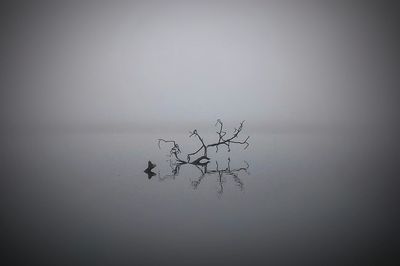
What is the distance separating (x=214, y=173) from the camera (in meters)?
8.18

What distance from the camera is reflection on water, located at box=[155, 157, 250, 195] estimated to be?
7240 millimetres

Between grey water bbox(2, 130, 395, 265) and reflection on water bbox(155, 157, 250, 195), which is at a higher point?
reflection on water bbox(155, 157, 250, 195)

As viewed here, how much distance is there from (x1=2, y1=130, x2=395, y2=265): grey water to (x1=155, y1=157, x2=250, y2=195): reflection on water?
5cm

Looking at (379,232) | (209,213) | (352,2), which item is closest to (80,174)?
(209,213)

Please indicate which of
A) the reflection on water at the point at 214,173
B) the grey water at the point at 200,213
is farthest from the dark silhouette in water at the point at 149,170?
the grey water at the point at 200,213

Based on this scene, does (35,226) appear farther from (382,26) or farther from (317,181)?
(382,26)

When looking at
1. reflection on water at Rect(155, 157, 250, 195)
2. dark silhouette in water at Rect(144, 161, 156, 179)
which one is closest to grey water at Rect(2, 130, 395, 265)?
reflection on water at Rect(155, 157, 250, 195)

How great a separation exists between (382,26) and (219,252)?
5862 centimetres

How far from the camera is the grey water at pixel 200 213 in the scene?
4.27 m

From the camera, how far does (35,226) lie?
5.00 metres

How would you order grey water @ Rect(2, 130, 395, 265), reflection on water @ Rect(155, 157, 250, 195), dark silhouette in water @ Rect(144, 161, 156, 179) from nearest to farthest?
grey water @ Rect(2, 130, 395, 265) < reflection on water @ Rect(155, 157, 250, 195) < dark silhouette in water @ Rect(144, 161, 156, 179)

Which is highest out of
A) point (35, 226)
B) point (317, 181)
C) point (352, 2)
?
point (352, 2)

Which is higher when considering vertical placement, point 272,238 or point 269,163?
point 269,163

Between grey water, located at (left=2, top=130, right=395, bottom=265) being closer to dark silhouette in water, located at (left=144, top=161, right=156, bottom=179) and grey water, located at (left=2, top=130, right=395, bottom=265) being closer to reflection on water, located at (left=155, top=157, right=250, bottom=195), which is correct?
reflection on water, located at (left=155, top=157, right=250, bottom=195)
